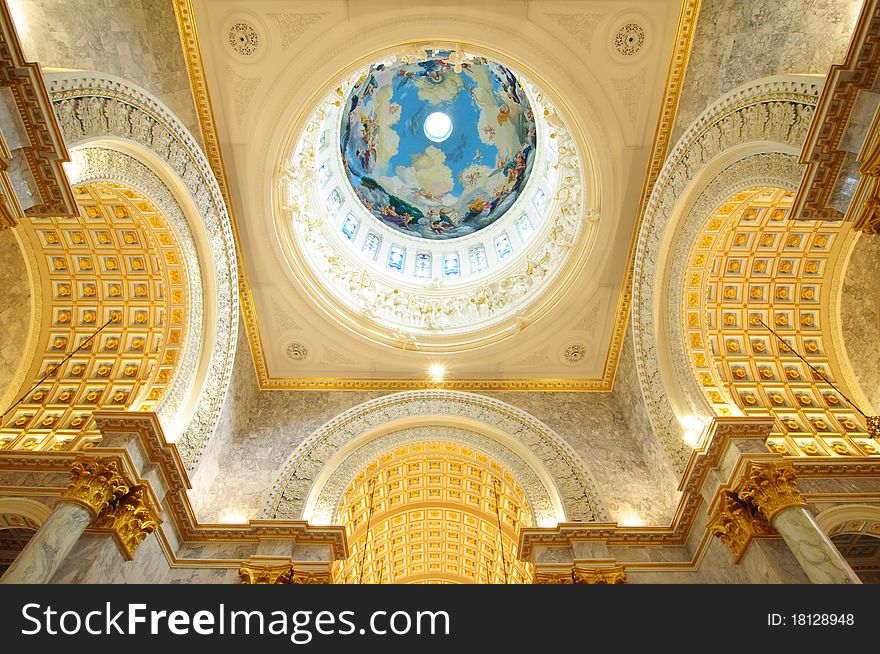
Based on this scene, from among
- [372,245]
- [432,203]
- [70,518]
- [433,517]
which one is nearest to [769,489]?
[433,517]

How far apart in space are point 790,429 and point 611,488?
13.7ft

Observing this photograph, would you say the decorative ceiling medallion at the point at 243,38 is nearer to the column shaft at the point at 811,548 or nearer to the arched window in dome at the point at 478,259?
the arched window in dome at the point at 478,259

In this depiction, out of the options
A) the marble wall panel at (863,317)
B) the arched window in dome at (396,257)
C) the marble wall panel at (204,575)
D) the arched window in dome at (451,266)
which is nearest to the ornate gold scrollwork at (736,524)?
the marble wall panel at (863,317)

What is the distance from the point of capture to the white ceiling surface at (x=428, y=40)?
39.7 ft

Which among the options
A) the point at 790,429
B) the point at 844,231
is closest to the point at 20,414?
the point at 790,429

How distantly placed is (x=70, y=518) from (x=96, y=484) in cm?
64

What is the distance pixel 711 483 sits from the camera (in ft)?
34.7

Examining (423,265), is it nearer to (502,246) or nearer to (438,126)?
(502,246)

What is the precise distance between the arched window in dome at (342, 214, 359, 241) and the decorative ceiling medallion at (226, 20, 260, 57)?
23.7 ft

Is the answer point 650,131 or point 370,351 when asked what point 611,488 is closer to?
point 370,351

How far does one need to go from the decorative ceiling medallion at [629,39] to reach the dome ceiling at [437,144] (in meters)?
7.19

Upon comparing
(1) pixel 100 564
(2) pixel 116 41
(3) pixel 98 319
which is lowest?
(1) pixel 100 564

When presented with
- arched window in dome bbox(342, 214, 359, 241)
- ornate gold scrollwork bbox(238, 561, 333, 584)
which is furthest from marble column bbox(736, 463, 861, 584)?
arched window in dome bbox(342, 214, 359, 241)

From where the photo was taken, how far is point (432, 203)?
22188mm
